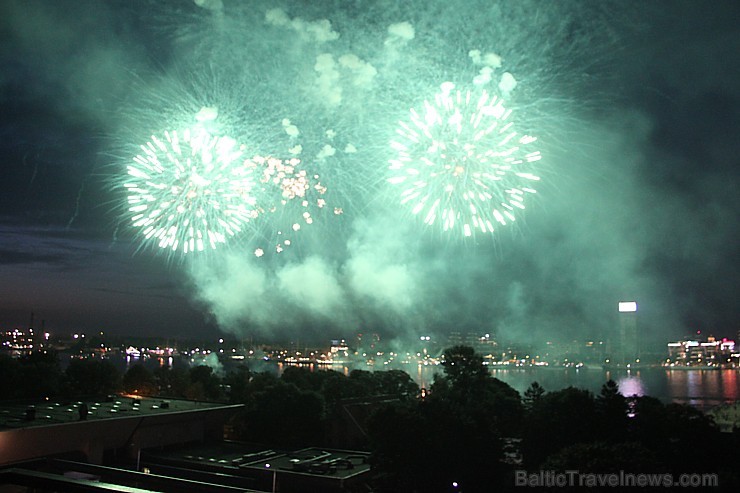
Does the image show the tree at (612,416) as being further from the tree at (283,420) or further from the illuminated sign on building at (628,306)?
the illuminated sign on building at (628,306)

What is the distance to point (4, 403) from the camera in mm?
19578

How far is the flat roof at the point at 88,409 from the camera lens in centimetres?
1526

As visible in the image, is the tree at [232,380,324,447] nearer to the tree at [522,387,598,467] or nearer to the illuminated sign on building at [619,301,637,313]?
the tree at [522,387,598,467]

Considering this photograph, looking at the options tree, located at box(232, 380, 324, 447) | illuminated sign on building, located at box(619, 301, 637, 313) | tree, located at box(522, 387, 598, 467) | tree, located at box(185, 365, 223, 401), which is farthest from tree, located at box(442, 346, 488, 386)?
illuminated sign on building, located at box(619, 301, 637, 313)

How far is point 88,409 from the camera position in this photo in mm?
18266

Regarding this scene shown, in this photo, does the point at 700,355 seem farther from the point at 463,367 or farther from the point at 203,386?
the point at 203,386

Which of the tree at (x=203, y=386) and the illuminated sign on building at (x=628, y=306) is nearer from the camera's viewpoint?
the tree at (x=203, y=386)

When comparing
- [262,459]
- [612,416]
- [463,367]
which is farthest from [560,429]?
[463,367]

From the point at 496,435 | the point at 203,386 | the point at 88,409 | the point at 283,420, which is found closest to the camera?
the point at 496,435

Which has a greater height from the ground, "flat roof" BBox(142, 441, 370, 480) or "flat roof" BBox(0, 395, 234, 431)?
"flat roof" BBox(0, 395, 234, 431)

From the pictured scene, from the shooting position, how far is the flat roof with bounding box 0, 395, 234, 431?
50.1ft

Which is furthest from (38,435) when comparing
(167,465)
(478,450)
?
(478,450)

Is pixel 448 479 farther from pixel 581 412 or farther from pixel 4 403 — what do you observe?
pixel 4 403

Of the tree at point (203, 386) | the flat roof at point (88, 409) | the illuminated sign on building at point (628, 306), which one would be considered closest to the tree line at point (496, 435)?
the flat roof at point (88, 409)
